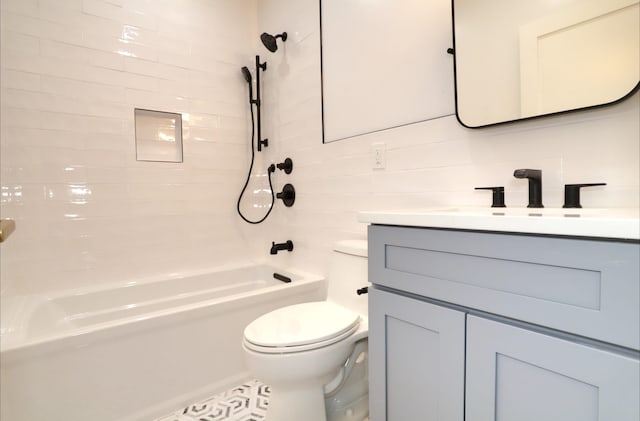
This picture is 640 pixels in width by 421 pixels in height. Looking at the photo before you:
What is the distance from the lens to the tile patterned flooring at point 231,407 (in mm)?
1489

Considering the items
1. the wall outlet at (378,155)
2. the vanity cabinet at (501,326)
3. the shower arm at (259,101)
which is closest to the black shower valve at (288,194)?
the shower arm at (259,101)

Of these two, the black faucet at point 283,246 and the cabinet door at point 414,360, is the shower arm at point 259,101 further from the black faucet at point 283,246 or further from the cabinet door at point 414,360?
the cabinet door at point 414,360

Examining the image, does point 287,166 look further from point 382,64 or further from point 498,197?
point 498,197

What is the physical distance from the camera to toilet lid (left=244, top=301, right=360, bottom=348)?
1.14 meters

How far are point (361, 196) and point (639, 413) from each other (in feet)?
4.23

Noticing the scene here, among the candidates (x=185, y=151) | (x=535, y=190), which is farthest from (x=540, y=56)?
(x=185, y=151)

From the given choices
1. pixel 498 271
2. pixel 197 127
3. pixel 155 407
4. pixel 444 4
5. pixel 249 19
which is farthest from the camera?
pixel 249 19

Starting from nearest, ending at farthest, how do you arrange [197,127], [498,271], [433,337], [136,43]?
[498,271] → [433,337] → [136,43] → [197,127]

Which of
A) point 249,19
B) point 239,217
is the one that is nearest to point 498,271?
point 239,217

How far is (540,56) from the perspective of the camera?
1.05 metres

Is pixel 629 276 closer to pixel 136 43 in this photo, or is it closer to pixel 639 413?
pixel 639 413

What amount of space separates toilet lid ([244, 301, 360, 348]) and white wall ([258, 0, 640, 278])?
503mm

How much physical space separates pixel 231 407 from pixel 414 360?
1.10m

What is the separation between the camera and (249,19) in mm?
2469
